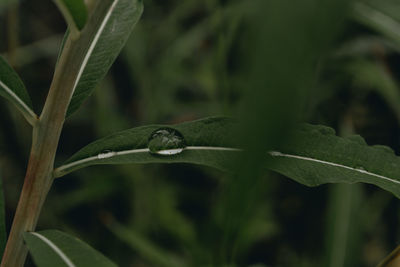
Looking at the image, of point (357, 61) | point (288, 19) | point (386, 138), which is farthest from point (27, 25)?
point (288, 19)

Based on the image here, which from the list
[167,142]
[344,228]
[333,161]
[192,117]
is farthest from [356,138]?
[192,117]

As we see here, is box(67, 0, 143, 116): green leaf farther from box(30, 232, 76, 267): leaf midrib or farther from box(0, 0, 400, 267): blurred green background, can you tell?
box(0, 0, 400, 267): blurred green background

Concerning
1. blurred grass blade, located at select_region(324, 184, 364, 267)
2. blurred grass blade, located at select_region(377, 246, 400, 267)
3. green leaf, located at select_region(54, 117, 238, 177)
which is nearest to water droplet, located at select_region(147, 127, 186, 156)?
green leaf, located at select_region(54, 117, 238, 177)

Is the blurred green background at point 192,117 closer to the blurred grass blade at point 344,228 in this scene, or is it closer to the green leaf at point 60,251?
the blurred grass blade at point 344,228

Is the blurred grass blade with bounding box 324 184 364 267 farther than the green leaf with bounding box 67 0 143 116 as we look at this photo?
Yes

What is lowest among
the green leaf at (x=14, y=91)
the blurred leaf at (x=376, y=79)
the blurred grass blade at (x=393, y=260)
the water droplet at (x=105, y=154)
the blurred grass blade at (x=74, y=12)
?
the blurred grass blade at (x=393, y=260)

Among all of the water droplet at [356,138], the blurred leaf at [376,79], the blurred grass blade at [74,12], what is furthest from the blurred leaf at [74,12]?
the blurred leaf at [376,79]
